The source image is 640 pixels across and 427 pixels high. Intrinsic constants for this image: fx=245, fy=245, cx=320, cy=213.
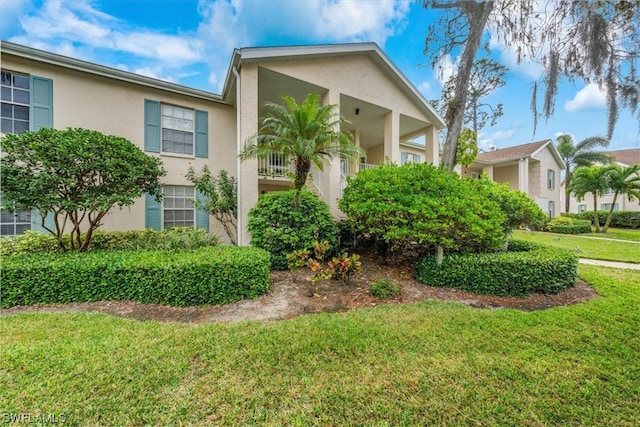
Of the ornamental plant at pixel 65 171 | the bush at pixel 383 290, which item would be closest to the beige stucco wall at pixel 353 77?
the ornamental plant at pixel 65 171

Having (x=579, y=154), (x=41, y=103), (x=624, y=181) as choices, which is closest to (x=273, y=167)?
(x=41, y=103)

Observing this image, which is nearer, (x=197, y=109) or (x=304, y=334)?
(x=304, y=334)

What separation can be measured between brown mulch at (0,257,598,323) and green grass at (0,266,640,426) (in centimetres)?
51

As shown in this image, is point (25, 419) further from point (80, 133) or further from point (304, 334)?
point (80, 133)

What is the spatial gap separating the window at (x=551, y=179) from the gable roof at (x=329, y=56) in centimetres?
1535

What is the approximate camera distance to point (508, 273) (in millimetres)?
5375

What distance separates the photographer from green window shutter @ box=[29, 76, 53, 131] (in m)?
7.32

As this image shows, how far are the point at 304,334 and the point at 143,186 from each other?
6.21 metres

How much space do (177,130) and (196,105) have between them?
126cm

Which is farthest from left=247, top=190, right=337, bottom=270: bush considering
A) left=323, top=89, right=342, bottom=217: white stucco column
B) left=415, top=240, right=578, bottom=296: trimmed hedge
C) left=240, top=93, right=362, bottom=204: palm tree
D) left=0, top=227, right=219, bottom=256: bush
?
left=415, top=240, right=578, bottom=296: trimmed hedge

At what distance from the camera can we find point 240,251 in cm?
573

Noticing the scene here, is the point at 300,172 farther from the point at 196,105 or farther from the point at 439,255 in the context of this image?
the point at 196,105

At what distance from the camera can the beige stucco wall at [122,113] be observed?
7645 mm

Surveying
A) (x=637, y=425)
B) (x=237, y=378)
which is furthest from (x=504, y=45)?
(x=237, y=378)
